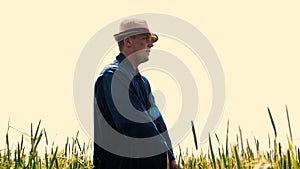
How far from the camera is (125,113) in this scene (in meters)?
4.02

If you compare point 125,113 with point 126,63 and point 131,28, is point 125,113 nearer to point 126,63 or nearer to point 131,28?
point 126,63

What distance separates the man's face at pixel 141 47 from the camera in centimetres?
459

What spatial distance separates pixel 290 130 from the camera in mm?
2557

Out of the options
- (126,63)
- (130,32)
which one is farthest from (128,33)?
(126,63)

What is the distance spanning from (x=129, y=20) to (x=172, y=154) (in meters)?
1.39

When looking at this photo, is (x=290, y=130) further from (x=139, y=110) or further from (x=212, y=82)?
(x=212, y=82)

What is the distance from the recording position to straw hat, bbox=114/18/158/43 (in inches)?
185

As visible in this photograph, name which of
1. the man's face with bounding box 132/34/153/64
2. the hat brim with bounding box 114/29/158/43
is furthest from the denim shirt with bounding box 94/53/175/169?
the hat brim with bounding box 114/29/158/43

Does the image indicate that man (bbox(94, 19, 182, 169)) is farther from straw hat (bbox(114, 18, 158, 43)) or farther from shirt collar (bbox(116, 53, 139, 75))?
straw hat (bbox(114, 18, 158, 43))

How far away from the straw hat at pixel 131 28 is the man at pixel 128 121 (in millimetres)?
132

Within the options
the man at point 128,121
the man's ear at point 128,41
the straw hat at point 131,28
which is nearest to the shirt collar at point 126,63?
the man at point 128,121

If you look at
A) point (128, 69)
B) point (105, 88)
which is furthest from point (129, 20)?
point (105, 88)

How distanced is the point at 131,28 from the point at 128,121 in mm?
1092

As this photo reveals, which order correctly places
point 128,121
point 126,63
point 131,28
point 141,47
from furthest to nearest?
point 131,28, point 141,47, point 126,63, point 128,121
